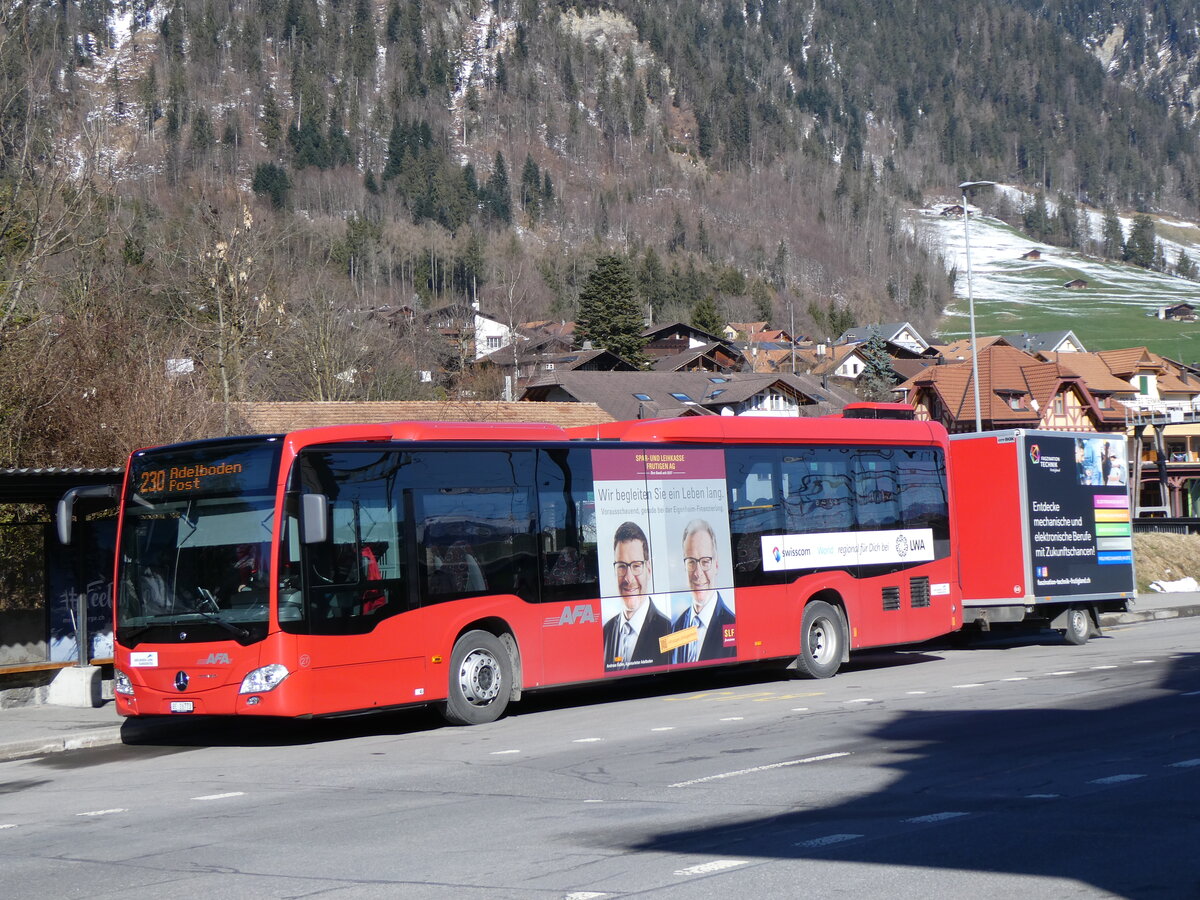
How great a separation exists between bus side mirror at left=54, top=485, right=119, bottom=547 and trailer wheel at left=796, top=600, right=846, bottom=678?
27.9ft

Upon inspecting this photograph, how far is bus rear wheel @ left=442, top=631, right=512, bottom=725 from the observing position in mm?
14125

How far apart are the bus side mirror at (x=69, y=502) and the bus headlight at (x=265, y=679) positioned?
224 centimetres

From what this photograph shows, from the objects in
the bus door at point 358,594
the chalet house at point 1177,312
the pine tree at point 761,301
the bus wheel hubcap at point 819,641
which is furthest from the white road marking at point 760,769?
the chalet house at point 1177,312

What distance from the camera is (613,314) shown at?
111 meters

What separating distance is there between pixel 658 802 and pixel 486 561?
5406 mm

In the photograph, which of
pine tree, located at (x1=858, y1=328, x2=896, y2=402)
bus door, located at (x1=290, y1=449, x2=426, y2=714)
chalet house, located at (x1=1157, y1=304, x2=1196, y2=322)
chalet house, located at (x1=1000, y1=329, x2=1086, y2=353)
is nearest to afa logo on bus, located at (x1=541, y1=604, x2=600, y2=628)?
bus door, located at (x1=290, y1=449, x2=426, y2=714)

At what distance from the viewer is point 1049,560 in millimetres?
20703

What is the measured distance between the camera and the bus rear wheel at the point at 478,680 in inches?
556

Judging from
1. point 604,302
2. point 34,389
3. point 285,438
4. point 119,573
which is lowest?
point 119,573

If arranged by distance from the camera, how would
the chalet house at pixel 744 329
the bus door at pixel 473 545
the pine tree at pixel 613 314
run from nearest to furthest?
the bus door at pixel 473 545 < the pine tree at pixel 613 314 < the chalet house at pixel 744 329

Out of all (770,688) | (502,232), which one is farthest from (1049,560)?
(502,232)

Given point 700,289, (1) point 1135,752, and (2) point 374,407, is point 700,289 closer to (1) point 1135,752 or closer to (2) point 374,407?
(2) point 374,407

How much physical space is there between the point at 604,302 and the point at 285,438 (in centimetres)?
9868

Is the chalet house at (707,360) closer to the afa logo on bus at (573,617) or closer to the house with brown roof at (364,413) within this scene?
the house with brown roof at (364,413)
